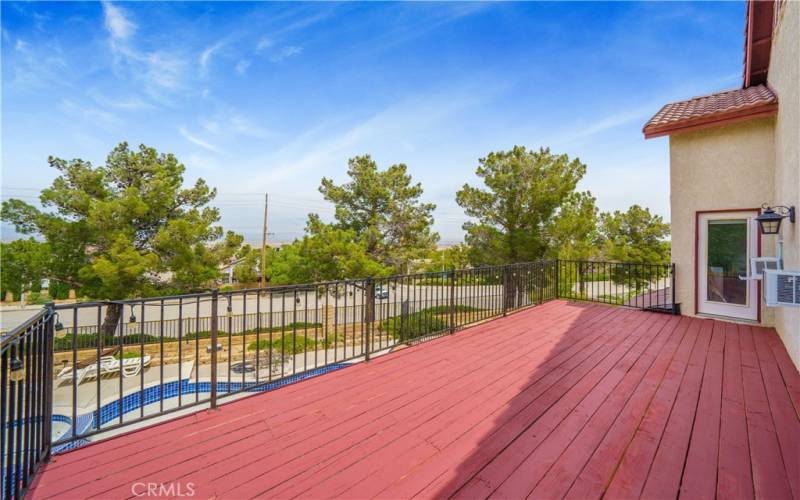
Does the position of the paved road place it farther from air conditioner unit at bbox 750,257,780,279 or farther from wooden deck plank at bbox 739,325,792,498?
air conditioner unit at bbox 750,257,780,279

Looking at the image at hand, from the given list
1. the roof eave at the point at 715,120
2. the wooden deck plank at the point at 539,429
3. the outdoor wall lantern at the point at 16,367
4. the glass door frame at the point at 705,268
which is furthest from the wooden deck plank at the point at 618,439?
the roof eave at the point at 715,120

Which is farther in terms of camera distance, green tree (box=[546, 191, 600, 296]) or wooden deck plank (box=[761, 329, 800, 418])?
green tree (box=[546, 191, 600, 296])

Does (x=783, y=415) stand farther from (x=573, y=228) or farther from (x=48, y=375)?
(x=573, y=228)

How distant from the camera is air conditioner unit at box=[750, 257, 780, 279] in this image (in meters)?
3.79

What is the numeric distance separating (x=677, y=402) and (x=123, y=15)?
11.0 m

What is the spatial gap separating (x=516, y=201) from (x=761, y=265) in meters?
9.23

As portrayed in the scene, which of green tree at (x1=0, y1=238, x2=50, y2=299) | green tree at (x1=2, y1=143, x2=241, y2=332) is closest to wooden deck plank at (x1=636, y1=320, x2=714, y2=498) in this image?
green tree at (x1=2, y1=143, x2=241, y2=332)

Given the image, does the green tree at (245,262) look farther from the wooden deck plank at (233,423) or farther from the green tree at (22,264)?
the wooden deck plank at (233,423)

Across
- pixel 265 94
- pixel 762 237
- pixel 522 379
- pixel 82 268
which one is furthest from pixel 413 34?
pixel 82 268

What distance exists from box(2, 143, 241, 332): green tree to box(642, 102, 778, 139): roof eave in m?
16.0

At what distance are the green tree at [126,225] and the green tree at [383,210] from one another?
5.88 m

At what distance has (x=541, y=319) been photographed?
541 centimetres

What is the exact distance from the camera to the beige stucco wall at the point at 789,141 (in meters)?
3.13

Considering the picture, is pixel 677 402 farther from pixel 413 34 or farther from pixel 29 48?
pixel 29 48
